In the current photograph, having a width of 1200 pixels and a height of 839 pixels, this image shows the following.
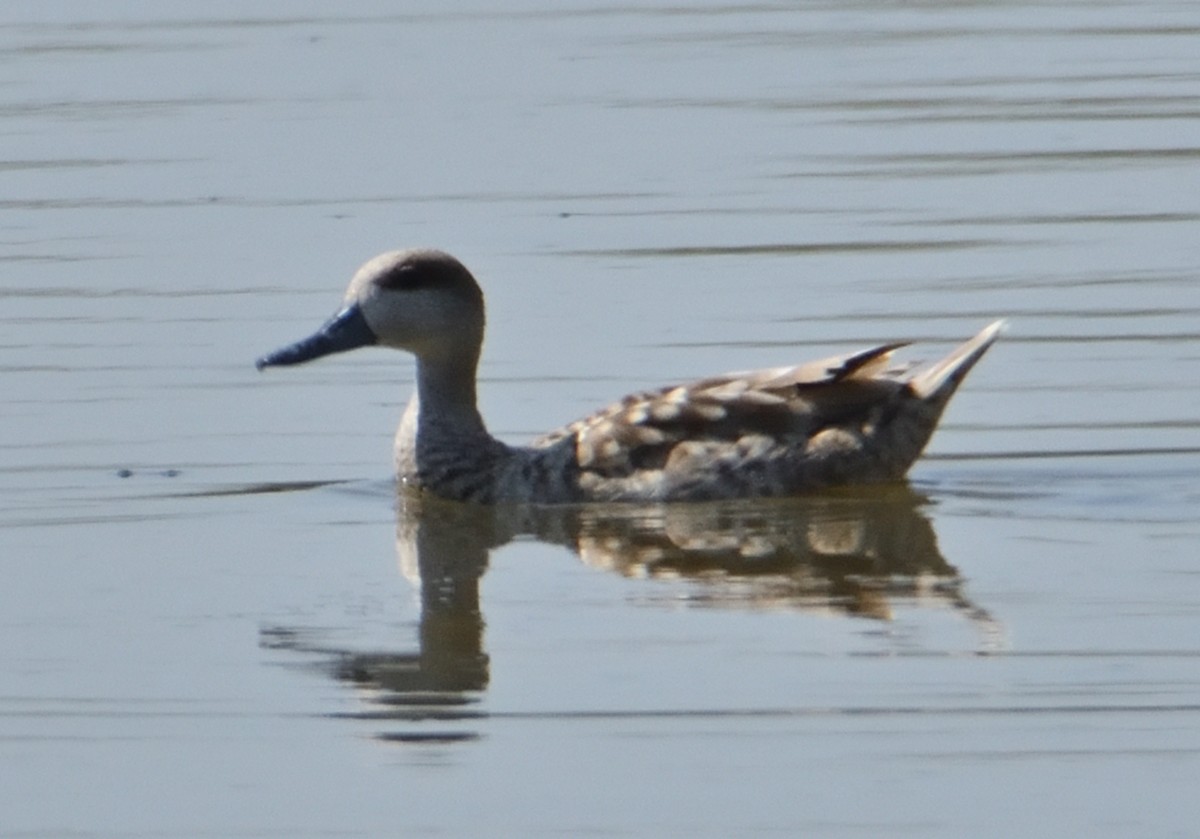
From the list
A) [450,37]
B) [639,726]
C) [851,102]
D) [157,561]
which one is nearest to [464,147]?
[851,102]

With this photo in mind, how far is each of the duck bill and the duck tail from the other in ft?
6.84

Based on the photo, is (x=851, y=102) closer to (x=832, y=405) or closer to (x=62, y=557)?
(x=832, y=405)

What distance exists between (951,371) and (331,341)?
2328mm

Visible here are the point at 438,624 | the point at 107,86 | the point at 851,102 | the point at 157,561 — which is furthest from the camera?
the point at 107,86

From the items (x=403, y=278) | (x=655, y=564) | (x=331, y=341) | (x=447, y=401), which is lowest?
(x=655, y=564)

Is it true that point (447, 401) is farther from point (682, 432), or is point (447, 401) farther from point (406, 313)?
point (682, 432)

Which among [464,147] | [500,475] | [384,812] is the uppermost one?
[464,147]

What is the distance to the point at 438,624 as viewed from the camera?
29.4ft

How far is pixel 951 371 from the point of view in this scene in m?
10.9

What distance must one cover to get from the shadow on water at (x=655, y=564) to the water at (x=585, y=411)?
3 cm

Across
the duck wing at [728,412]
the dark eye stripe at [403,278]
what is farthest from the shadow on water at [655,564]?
the dark eye stripe at [403,278]

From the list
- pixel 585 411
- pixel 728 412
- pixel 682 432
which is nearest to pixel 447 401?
pixel 585 411

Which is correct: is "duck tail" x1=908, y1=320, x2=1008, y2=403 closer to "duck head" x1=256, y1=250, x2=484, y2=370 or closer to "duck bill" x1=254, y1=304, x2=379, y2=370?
"duck head" x1=256, y1=250, x2=484, y2=370

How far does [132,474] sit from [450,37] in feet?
32.9
